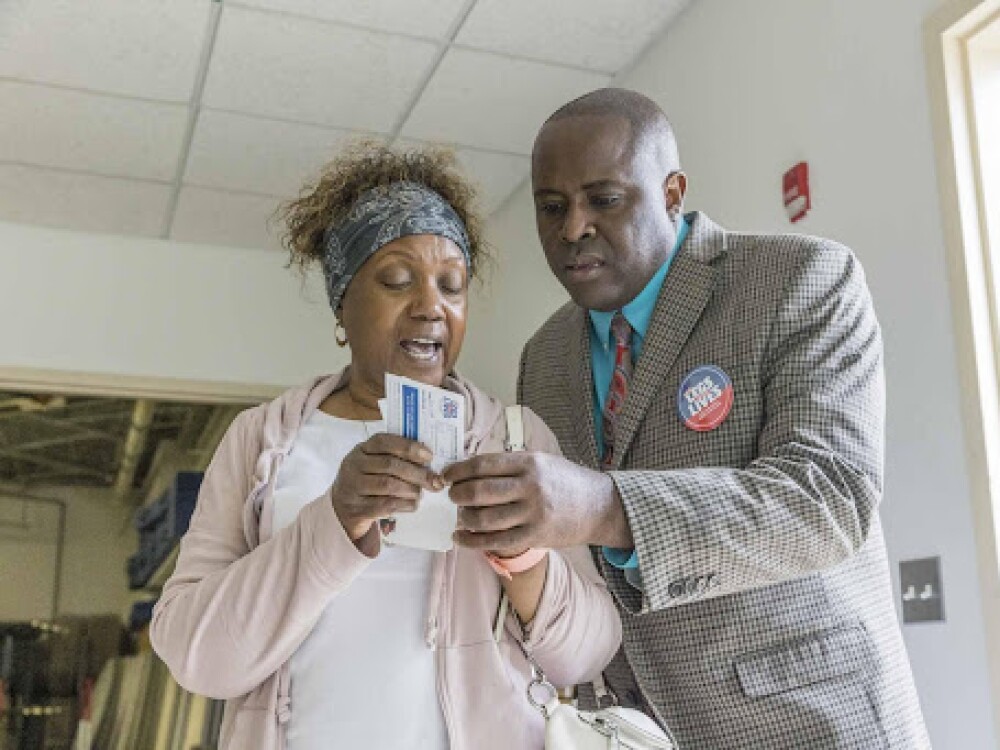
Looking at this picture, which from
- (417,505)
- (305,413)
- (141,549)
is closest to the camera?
(417,505)

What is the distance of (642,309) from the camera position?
1650 mm

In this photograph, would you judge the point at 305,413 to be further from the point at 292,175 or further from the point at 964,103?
the point at 292,175

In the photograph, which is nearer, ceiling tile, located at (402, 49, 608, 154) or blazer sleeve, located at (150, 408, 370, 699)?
blazer sleeve, located at (150, 408, 370, 699)

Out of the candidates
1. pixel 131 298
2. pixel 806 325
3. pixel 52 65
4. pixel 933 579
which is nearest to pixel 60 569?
pixel 131 298

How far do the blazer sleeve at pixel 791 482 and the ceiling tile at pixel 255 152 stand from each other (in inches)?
107

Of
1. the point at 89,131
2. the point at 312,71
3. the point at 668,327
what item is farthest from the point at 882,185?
the point at 89,131

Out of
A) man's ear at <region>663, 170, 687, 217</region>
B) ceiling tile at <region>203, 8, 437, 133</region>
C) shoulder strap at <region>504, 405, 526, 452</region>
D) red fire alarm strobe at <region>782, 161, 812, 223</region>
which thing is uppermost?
ceiling tile at <region>203, 8, 437, 133</region>

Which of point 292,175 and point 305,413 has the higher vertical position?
point 292,175

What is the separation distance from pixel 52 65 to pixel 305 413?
273 centimetres

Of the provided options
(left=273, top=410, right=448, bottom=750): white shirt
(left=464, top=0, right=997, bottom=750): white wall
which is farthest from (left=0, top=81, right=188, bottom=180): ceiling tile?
(left=273, top=410, right=448, bottom=750): white shirt

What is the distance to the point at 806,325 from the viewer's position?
4.77 ft

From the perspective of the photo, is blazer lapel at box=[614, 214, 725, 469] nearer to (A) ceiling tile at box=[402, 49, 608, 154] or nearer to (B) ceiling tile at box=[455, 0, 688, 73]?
(B) ceiling tile at box=[455, 0, 688, 73]

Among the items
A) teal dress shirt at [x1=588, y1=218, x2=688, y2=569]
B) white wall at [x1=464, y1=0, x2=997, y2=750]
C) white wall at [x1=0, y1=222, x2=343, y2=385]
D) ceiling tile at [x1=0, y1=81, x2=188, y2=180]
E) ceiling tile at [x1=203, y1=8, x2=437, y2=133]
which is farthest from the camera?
white wall at [x1=0, y1=222, x2=343, y2=385]

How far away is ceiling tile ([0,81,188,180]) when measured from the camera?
3.87m
